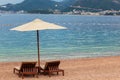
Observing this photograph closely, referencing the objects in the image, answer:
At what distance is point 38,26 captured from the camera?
16250 mm

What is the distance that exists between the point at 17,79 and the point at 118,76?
4.15 metres

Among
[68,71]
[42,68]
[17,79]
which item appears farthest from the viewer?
[68,71]

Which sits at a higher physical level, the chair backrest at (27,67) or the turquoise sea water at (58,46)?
the chair backrest at (27,67)

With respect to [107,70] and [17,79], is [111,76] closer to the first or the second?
[107,70]

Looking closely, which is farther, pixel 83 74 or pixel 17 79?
pixel 83 74

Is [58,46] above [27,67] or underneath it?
underneath

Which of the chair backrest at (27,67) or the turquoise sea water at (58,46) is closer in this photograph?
the chair backrest at (27,67)

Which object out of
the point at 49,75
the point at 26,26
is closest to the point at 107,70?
the point at 49,75

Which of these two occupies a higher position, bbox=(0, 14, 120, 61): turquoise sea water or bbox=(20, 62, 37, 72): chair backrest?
bbox=(20, 62, 37, 72): chair backrest

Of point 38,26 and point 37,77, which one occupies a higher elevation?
point 38,26

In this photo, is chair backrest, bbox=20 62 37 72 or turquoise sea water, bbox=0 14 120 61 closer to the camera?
chair backrest, bbox=20 62 37 72

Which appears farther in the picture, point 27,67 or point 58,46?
point 58,46

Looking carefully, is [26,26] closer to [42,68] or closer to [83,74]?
[42,68]

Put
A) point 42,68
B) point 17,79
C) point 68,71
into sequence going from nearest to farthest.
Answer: point 17,79
point 42,68
point 68,71
